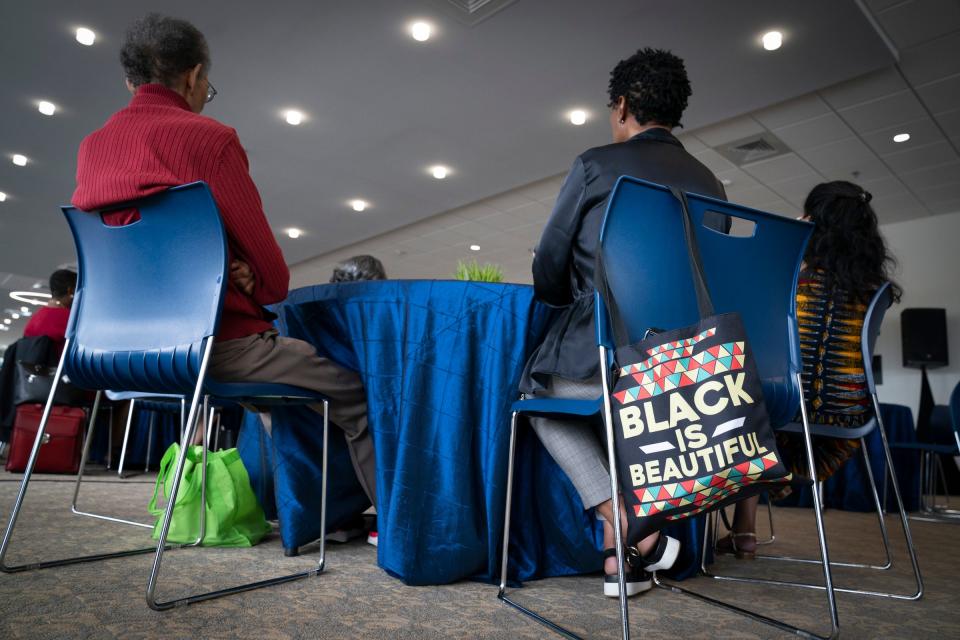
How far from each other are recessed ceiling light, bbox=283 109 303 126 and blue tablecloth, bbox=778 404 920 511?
16.5 feet

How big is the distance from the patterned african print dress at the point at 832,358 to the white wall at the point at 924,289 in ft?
22.7

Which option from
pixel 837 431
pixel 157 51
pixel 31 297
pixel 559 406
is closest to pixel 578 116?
pixel 837 431

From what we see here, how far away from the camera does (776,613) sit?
1282mm

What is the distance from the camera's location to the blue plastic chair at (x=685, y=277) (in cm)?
109

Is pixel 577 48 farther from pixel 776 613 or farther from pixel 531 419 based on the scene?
pixel 776 613

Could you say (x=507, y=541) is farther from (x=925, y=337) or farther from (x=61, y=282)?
(x=925, y=337)

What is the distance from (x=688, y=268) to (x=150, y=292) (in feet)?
3.48

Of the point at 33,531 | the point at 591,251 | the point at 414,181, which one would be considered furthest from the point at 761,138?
the point at 33,531

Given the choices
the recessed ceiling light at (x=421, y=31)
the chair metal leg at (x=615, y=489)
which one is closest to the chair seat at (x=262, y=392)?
the chair metal leg at (x=615, y=489)

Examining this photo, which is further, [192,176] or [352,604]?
[192,176]

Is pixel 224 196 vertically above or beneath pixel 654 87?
beneath

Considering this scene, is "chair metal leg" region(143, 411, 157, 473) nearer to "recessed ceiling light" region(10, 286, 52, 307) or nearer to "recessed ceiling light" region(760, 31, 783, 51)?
"recessed ceiling light" region(760, 31, 783, 51)

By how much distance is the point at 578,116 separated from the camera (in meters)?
5.61

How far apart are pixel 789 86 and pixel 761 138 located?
0.87 m
